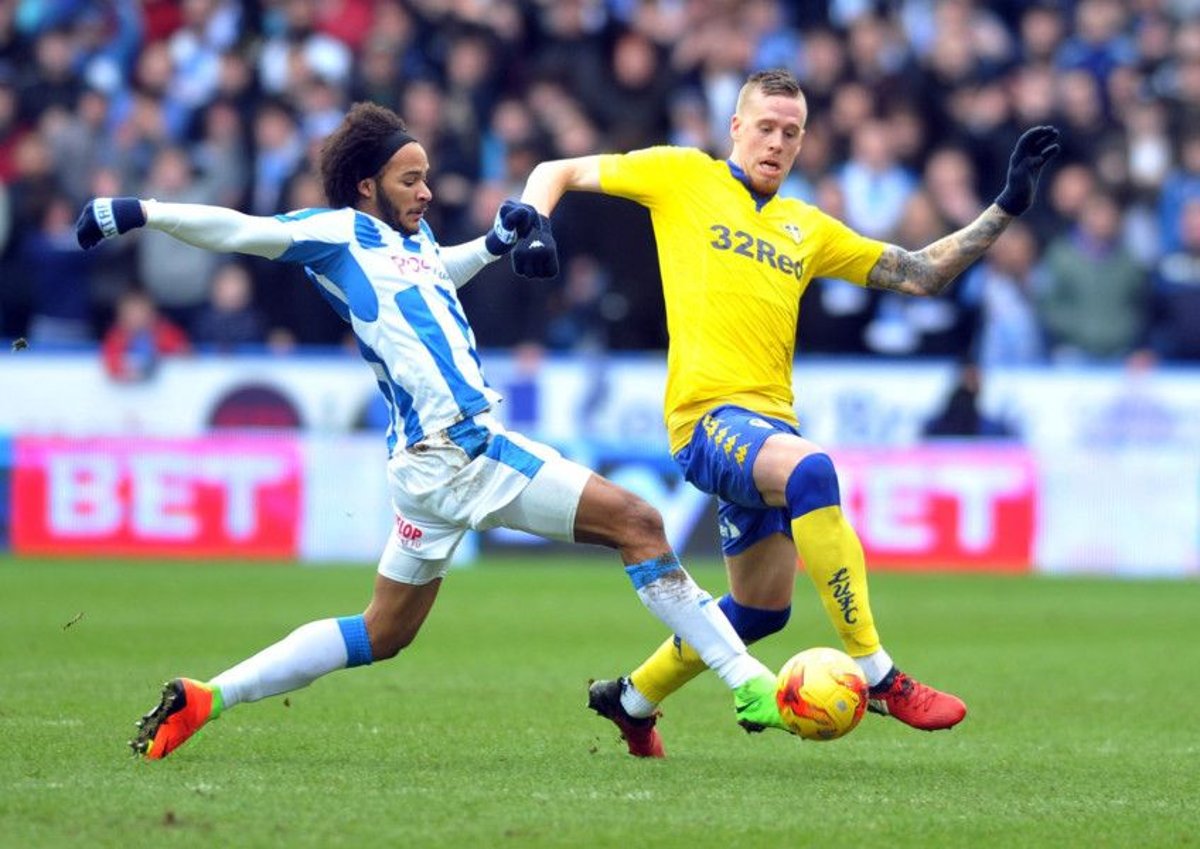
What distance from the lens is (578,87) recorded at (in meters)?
20.0

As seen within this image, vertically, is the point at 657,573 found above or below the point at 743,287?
below

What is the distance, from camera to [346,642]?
26.2 ft

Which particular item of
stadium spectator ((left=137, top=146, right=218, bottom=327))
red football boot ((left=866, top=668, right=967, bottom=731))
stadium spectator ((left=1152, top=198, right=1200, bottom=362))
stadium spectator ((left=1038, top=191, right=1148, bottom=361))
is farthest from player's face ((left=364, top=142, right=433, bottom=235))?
stadium spectator ((left=1152, top=198, right=1200, bottom=362))

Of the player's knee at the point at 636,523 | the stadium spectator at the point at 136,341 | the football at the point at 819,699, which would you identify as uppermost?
the player's knee at the point at 636,523

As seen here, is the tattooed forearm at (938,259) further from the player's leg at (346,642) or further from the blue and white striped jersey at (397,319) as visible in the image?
the player's leg at (346,642)

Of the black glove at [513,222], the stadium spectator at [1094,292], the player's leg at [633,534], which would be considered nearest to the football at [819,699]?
the player's leg at [633,534]

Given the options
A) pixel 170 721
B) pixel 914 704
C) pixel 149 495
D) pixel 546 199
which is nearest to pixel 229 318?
pixel 149 495

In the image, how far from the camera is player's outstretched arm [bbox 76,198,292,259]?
738cm

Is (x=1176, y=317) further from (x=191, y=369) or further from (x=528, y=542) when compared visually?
(x=191, y=369)

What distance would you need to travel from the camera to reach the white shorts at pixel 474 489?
25.4ft

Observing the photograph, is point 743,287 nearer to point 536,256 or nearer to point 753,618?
point 536,256

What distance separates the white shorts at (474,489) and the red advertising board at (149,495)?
11.0m

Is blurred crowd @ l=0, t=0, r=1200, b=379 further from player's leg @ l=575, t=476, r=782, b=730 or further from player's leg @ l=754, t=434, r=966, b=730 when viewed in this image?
player's leg @ l=575, t=476, r=782, b=730

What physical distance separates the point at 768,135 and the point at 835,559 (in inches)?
69.5
